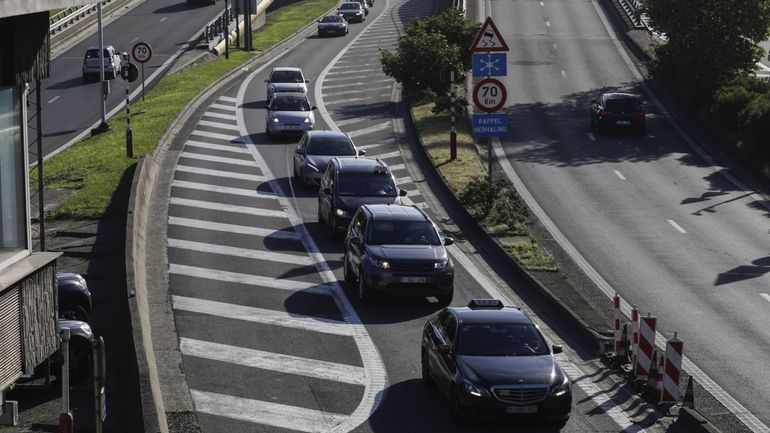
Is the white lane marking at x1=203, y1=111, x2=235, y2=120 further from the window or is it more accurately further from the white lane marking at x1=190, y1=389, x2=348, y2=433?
the window

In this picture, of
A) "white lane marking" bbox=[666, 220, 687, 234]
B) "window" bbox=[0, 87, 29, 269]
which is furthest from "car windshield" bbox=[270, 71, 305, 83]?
"window" bbox=[0, 87, 29, 269]

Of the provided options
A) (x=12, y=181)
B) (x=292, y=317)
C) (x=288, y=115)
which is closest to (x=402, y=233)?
(x=292, y=317)

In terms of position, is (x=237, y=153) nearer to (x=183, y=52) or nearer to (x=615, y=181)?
(x=615, y=181)

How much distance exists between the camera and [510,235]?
1147 inches

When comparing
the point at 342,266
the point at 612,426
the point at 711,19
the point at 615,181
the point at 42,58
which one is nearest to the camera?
the point at 42,58

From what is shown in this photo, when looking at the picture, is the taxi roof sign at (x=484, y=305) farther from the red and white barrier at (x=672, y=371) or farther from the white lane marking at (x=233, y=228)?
the white lane marking at (x=233, y=228)

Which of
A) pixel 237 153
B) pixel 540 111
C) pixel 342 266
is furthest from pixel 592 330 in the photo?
pixel 540 111

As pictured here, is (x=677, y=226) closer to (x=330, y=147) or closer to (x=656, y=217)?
Answer: (x=656, y=217)

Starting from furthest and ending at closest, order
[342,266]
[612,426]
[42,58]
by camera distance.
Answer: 1. [342,266]
2. [612,426]
3. [42,58]

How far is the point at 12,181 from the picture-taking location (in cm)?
1007

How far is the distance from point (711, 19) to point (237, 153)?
21.6 m

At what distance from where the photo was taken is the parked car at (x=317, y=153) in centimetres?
3425

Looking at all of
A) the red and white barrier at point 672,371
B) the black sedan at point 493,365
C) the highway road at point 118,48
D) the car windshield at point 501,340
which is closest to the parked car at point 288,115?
the highway road at point 118,48

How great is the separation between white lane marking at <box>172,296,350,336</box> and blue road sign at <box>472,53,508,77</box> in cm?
1000
